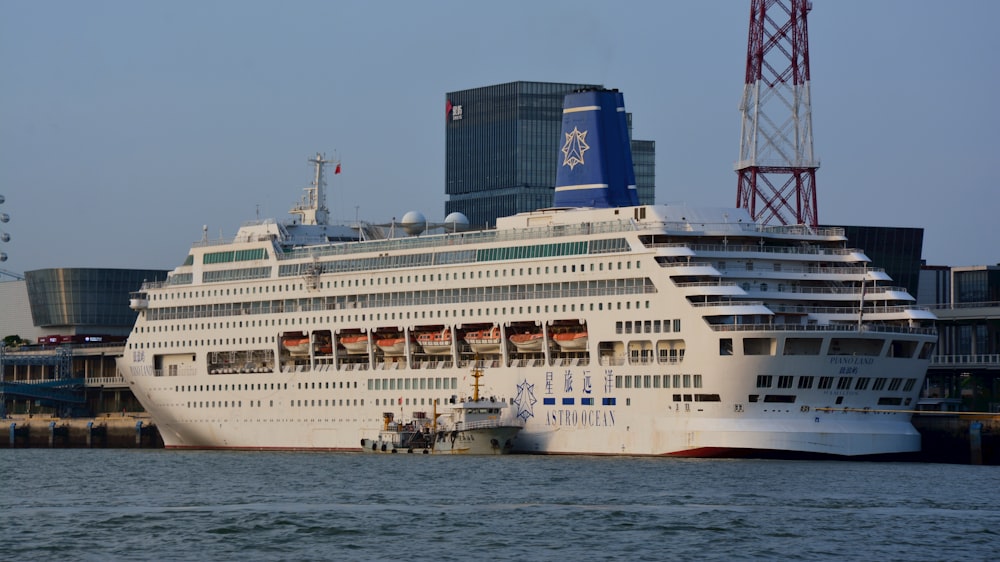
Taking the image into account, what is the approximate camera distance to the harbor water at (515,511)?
41.9 m

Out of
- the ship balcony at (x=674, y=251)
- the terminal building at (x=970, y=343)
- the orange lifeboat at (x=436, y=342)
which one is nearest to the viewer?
the ship balcony at (x=674, y=251)

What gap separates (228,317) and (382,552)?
4686cm

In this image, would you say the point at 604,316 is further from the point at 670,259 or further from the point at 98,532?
the point at 98,532

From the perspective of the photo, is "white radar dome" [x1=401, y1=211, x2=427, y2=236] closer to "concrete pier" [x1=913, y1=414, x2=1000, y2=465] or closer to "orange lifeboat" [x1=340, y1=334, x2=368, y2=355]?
"orange lifeboat" [x1=340, y1=334, x2=368, y2=355]

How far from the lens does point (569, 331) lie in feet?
237

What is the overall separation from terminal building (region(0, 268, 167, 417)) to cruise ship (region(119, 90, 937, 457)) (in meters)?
33.4

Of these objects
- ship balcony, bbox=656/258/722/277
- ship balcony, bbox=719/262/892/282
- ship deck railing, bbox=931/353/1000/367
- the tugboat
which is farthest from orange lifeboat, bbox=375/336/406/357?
ship deck railing, bbox=931/353/1000/367

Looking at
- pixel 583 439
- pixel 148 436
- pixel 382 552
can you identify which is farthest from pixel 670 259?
pixel 148 436

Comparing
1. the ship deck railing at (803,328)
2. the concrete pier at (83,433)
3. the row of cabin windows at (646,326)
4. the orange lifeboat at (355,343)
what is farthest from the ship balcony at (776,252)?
the concrete pier at (83,433)

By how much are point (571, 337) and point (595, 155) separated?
419 inches

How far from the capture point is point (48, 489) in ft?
191

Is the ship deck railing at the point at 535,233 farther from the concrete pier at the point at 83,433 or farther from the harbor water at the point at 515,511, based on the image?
the concrete pier at the point at 83,433

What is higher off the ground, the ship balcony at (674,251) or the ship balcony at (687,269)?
the ship balcony at (674,251)

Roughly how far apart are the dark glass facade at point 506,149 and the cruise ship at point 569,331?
87294 millimetres
